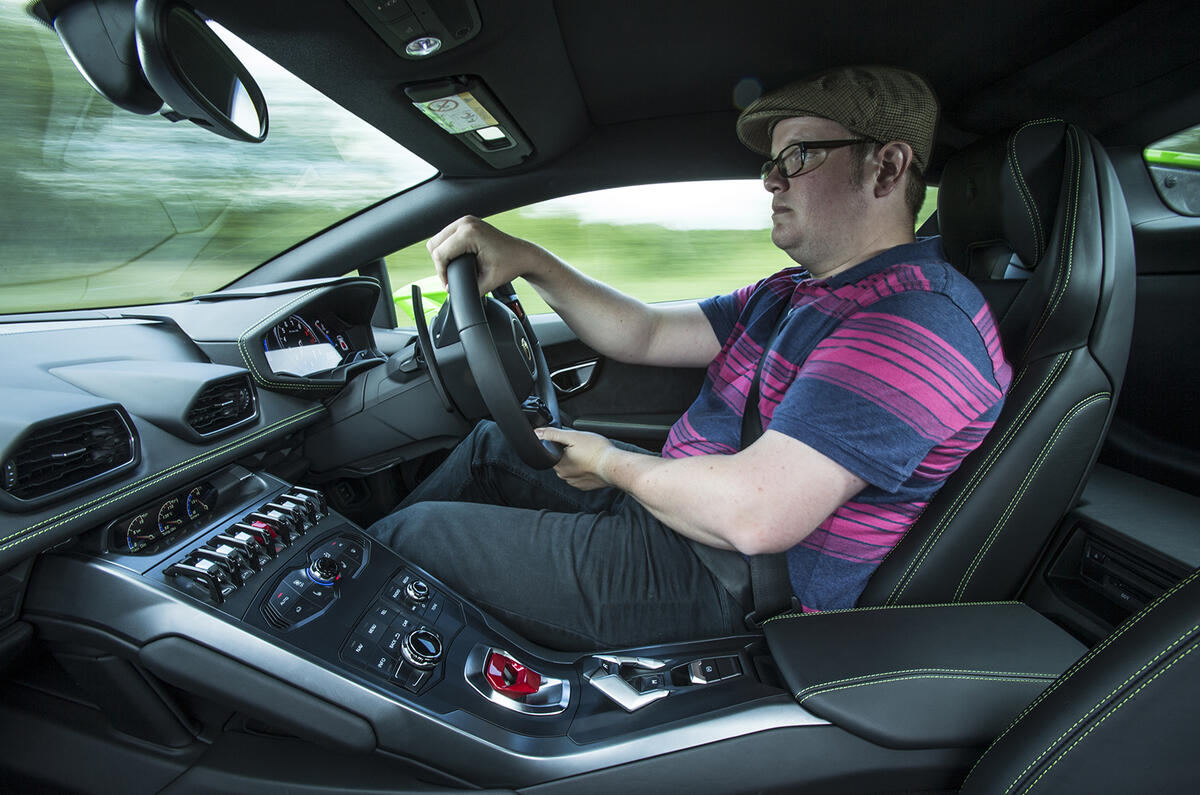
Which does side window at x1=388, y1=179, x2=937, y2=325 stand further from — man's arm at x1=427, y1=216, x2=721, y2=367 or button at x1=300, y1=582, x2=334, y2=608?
button at x1=300, y1=582, x2=334, y2=608

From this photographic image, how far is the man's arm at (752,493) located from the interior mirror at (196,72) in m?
0.97

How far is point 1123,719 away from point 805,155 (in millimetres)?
1155

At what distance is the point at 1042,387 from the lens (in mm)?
1110

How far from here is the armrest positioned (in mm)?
996

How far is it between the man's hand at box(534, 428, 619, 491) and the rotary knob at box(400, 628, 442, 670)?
433mm

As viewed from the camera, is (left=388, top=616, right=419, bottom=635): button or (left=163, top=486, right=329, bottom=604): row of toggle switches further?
(left=388, top=616, right=419, bottom=635): button

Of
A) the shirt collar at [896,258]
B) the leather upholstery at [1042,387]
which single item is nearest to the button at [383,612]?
the leather upholstery at [1042,387]

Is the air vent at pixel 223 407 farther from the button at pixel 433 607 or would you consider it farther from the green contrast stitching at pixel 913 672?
the green contrast stitching at pixel 913 672

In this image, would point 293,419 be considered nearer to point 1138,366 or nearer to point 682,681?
point 682,681

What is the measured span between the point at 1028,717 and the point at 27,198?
7.40 feet

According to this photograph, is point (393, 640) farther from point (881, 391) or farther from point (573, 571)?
point (881, 391)

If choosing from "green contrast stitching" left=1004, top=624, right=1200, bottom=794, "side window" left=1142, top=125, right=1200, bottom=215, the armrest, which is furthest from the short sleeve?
"side window" left=1142, top=125, right=1200, bottom=215

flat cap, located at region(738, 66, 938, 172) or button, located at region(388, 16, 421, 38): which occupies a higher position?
button, located at region(388, 16, 421, 38)

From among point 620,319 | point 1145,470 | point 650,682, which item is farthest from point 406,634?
point 1145,470
